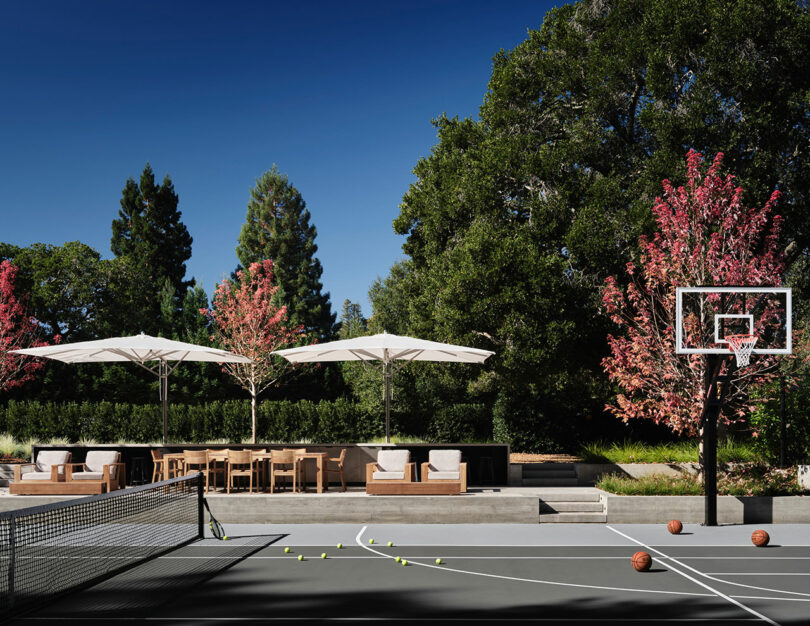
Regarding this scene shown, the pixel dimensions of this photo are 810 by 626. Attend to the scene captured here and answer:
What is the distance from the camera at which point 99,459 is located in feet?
51.7

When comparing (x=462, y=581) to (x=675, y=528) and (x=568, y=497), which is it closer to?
(x=675, y=528)

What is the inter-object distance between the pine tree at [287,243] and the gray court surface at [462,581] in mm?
39510

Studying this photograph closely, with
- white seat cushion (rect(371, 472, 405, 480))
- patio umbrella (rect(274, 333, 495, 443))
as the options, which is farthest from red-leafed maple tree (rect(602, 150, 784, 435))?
white seat cushion (rect(371, 472, 405, 480))

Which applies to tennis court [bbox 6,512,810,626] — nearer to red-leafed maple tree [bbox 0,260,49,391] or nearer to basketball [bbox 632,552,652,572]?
basketball [bbox 632,552,652,572]

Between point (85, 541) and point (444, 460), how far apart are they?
6.96m

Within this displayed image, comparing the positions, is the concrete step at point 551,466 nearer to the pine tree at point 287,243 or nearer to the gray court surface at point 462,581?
the gray court surface at point 462,581

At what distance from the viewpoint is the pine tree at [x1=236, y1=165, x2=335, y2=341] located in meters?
51.9

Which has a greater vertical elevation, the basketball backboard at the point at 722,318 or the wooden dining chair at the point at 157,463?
the basketball backboard at the point at 722,318

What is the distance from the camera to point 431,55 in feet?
67.2

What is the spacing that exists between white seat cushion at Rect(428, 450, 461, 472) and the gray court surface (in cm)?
296

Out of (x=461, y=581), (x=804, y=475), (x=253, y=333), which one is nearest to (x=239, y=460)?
(x=461, y=581)

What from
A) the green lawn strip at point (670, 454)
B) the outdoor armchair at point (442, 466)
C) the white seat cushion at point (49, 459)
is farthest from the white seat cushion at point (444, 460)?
the white seat cushion at point (49, 459)

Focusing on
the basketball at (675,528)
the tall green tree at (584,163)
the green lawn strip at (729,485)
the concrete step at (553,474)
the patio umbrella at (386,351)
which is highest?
the tall green tree at (584,163)

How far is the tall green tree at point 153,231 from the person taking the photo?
4956 centimetres
